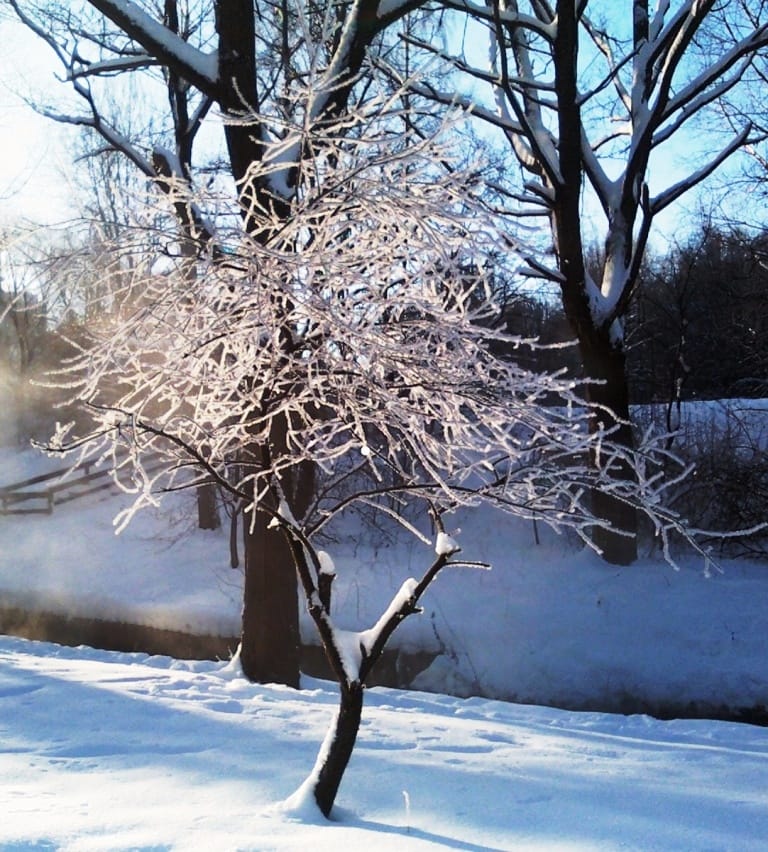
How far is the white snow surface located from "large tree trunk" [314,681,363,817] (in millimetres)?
90

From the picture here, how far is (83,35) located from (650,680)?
10346 millimetres

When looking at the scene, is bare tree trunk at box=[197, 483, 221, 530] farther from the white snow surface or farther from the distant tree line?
the distant tree line

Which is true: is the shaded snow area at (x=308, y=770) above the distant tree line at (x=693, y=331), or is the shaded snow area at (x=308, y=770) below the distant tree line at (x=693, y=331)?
below

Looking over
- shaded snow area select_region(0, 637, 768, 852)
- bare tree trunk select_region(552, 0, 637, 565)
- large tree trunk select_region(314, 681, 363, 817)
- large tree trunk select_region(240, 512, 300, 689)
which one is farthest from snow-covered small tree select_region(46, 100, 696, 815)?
bare tree trunk select_region(552, 0, 637, 565)

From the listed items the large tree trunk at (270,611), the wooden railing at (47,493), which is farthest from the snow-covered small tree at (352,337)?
the wooden railing at (47,493)

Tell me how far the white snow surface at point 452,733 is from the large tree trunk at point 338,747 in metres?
0.09

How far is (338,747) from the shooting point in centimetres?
364

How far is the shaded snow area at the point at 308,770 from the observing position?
3182mm

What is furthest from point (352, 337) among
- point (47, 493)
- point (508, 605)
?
point (47, 493)

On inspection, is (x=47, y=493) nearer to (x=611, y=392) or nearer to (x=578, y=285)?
(x=611, y=392)

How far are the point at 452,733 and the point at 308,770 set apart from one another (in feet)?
4.61

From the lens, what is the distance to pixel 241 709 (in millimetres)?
5629

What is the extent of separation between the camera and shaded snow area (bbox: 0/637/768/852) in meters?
3.18

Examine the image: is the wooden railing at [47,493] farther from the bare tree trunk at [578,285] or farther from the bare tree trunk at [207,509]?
the bare tree trunk at [578,285]
